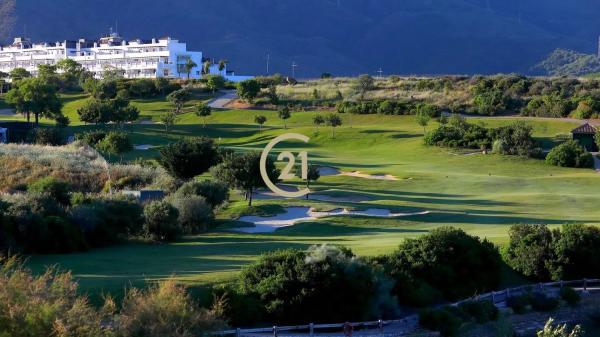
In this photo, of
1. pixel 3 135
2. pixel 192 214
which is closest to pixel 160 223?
pixel 192 214

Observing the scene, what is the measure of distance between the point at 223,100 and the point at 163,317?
87892mm

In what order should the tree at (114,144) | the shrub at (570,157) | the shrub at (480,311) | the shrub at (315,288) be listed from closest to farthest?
the shrub at (315,288) < the shrub at (480,311) < the tree at (114,144) < the shrub at (570,157)

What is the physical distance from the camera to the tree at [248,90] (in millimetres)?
98312

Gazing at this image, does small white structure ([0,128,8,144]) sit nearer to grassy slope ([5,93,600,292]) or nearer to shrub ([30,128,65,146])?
shrub ([30,128,65,146])

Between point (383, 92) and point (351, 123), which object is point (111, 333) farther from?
point (383, 92)

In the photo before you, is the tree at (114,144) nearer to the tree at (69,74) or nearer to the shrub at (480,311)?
the shrub at (480,311)

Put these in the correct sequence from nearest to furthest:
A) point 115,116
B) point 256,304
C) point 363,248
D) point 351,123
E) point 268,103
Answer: point 256,304
point 363,248
point 115,116
point 351,123
point 268,103

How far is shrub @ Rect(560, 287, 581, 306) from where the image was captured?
26.7 metres

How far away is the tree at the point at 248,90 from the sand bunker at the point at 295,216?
57.4 meters

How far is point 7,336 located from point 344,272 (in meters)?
9.52

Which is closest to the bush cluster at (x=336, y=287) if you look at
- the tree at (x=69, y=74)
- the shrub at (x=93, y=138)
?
the shrub at (x=93, y=138)

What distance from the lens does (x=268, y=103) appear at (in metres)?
99.1

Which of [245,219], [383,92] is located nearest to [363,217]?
[245,219]

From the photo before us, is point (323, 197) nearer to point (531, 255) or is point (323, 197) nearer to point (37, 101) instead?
point (531, 255)
